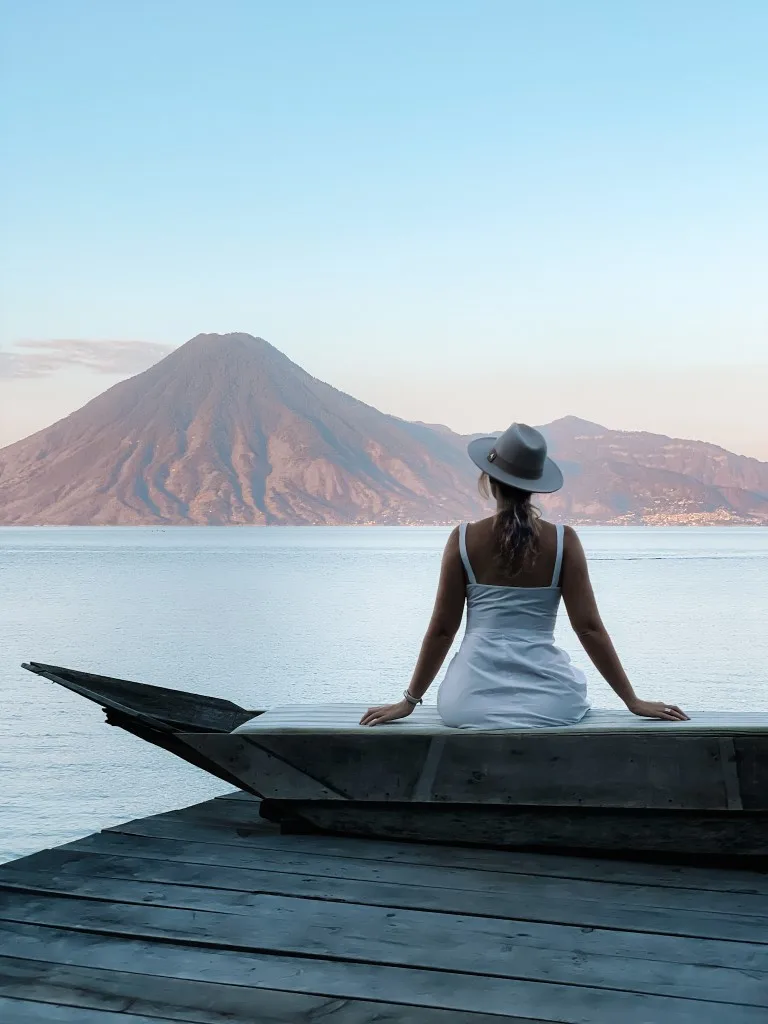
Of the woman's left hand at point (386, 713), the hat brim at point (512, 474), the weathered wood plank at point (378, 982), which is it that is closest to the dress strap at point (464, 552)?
the hat brim at point (512, 474)

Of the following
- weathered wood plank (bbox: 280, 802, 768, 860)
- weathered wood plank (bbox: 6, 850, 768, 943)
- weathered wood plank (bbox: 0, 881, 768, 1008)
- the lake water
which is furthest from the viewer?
the lake water

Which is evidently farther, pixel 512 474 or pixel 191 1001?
pixel 512 474

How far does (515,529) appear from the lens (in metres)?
4.46

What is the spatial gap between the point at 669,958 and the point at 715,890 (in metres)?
0.76

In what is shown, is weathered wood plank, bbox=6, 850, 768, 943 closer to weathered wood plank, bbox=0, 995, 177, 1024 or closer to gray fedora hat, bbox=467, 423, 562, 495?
weathered wood plank, bbox=0, 995, 177, 1024

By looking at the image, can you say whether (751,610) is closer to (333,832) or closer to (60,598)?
(60,598)

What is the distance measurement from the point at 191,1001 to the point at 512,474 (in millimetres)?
2331

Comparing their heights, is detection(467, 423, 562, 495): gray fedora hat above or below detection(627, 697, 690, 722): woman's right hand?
above

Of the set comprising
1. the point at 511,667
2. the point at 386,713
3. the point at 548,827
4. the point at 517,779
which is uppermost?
the point at 511,667

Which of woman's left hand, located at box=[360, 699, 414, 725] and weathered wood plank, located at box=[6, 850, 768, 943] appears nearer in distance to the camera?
weathered wood plank, located at box=[6, 850, 768, 943]

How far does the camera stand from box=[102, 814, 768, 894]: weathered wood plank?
13.5 feet

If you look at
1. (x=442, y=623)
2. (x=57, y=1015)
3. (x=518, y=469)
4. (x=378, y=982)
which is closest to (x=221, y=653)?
(x=442, y=623)

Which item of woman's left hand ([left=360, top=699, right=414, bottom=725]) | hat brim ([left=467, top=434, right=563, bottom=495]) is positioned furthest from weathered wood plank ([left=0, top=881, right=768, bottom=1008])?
hat brim ([left=467, top=434, right=563, bottom=495])

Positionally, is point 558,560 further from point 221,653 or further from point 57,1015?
point 221,653
